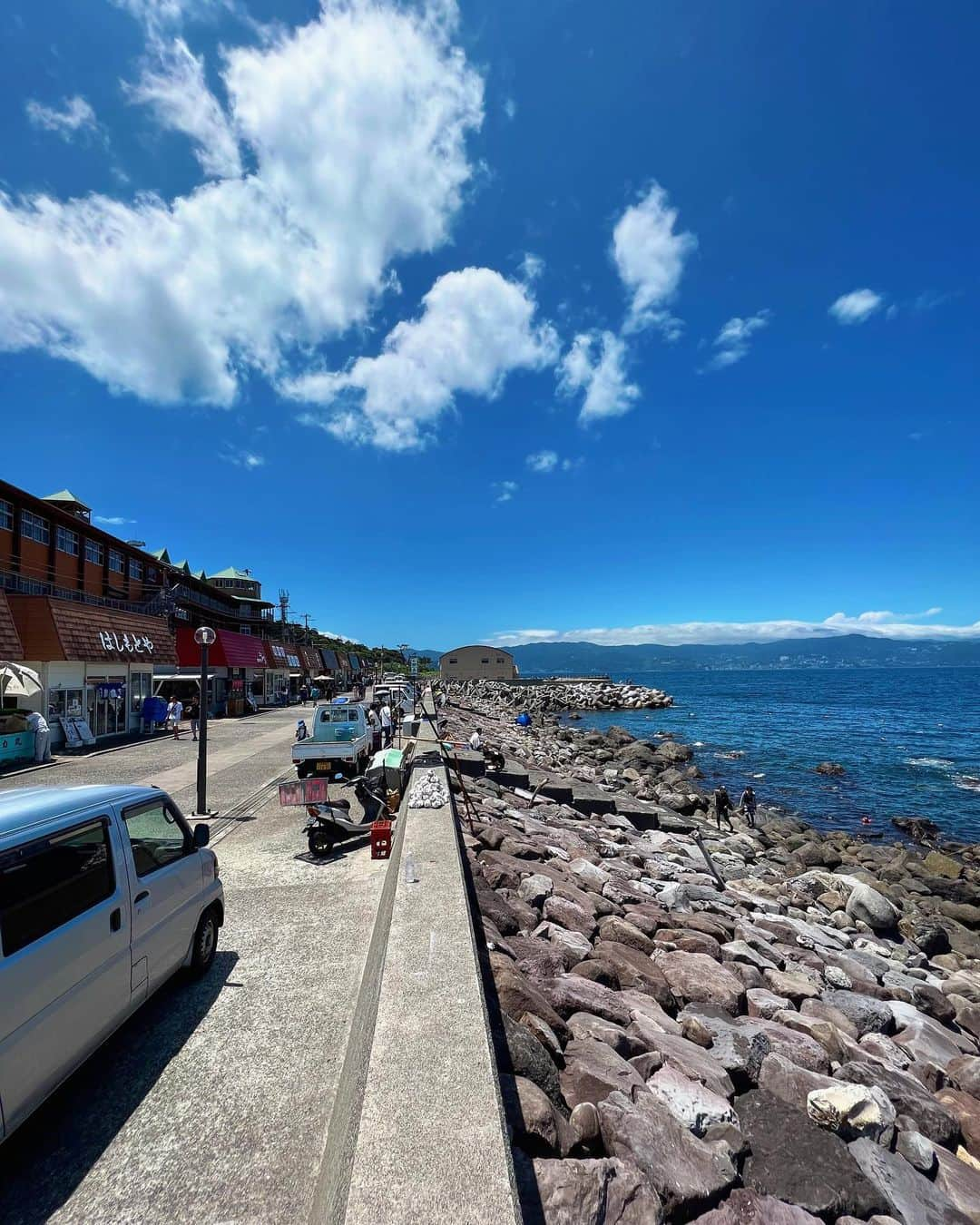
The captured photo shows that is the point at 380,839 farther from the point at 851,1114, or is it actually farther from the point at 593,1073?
the point at 851,1114

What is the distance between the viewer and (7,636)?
63.4 ft

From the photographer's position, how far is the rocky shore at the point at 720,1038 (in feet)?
13.3

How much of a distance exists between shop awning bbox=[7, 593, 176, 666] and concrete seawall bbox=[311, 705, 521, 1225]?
66.4 ft

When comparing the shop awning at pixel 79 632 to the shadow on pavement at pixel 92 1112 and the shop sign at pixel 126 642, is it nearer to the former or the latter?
the shop sign at pixel 126 642

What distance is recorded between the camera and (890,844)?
68.3 ft

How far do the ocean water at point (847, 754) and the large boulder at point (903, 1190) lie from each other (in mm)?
21542

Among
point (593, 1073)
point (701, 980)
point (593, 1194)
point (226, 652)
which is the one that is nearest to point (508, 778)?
point (701, 980)

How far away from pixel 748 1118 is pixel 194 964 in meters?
4.83

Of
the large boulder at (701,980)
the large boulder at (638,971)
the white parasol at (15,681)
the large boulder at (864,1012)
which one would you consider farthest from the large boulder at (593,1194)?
the white parasol at (15,681)

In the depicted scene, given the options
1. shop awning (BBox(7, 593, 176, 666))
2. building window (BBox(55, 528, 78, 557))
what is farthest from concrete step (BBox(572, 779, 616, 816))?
building window (BBox(55, 528, 78, 557))

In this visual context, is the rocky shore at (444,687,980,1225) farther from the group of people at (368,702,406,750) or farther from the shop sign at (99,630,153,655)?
the shop sign at (99,630,153,655)

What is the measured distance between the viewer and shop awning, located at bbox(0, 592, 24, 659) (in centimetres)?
1905

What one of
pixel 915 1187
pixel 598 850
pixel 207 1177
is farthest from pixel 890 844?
pixel 207 1177

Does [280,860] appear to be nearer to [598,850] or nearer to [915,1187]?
[598,850]
